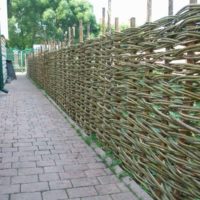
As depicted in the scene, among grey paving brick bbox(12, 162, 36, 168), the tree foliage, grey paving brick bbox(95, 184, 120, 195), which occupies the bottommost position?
grey paving brick bbox(95, 184, 120, 195)

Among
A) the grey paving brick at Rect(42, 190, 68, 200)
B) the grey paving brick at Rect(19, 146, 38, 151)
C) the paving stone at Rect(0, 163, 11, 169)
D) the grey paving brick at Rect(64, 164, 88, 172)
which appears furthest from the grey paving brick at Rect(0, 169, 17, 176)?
the grey paving brick at Rect(19, 146, 38, 151)

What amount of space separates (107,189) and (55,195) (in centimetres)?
52

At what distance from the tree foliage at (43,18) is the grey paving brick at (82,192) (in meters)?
32.6

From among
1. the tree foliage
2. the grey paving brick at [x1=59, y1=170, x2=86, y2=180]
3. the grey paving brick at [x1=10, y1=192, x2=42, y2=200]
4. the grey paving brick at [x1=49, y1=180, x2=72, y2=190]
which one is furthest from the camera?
the tree foliage

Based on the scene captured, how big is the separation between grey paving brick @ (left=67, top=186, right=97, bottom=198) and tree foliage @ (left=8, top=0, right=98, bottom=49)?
3256cm

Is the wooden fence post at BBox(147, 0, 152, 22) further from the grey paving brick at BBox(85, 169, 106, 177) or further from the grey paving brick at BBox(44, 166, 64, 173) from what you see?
the grey paving brick at BBox(44, 166, 64, 173)

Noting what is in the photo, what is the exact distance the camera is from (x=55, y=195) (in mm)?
3441

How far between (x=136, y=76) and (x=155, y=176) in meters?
0.97

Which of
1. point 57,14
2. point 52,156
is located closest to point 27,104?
point 52,156

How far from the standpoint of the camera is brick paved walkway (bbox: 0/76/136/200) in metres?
3.50

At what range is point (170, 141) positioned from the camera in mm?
2809

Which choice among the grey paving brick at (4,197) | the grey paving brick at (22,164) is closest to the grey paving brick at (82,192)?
the grey paving brick at (4,197)

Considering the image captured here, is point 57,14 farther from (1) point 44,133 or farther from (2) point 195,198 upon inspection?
(2) point 195,198

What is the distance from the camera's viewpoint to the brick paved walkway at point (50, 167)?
350cm
